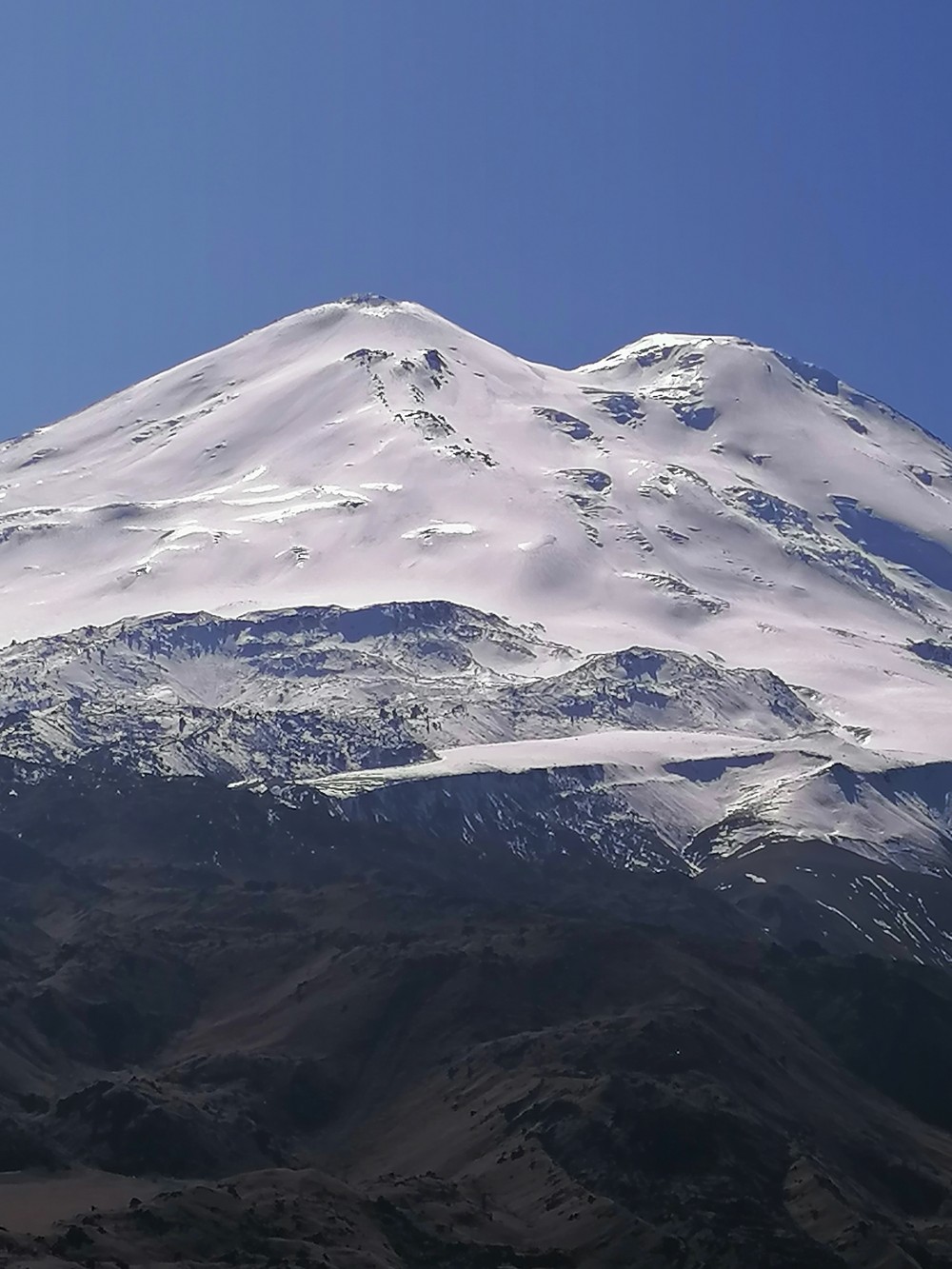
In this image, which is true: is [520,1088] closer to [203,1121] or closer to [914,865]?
[203,1121]

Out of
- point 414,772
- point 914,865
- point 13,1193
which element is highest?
point 414,772

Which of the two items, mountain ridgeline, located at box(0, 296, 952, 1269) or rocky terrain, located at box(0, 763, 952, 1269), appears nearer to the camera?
rocky terrain, located at box(0, 763, 952, 1269)

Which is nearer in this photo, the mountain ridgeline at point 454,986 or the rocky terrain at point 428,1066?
the rocky terrain at point 428,1066

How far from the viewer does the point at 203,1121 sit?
90062mm

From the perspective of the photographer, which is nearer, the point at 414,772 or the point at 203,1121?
the point at 203,1121

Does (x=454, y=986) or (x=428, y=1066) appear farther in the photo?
(x=454, y=986)

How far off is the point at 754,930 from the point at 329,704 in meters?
53.4

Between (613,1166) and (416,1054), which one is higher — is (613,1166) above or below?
below

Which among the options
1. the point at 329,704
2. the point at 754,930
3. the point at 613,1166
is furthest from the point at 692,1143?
the point at 329,704

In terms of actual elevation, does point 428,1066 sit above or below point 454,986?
below

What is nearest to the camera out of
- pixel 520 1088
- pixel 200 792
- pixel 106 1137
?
pixel 106 1137

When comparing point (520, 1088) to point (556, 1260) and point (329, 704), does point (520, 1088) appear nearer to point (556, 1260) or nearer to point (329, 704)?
point (556, 1260)

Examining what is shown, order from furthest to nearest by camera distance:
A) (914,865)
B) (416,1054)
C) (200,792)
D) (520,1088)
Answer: (914,865) → (200,792) → (416,1054) → (520,1088)

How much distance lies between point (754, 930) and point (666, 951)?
109ft
